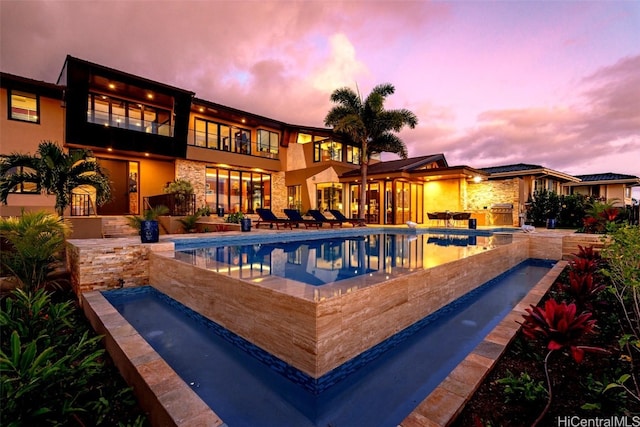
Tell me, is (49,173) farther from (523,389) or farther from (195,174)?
(523,389)

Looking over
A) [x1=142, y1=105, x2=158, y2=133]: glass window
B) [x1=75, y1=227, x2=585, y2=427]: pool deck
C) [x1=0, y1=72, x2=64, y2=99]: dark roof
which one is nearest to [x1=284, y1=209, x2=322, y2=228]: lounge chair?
[x1=142, y1=105, x2=158, y2=133]: glass window

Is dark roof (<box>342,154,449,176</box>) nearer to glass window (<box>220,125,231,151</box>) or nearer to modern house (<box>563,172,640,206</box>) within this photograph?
glass window (<box>220,125,231,151</box>)

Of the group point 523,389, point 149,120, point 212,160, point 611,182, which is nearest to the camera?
point 523,389

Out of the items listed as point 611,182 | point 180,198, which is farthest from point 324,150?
point 611,182

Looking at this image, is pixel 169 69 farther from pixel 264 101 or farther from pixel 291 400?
pixel 291 400

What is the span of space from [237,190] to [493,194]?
1653cm

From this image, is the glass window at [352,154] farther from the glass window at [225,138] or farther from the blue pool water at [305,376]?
the blue pool water at [305,376]

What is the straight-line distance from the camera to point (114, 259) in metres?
6.25

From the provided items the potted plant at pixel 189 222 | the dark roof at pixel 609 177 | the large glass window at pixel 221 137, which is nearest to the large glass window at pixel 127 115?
the large glass window at pixel 221 137

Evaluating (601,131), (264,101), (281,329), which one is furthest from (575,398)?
(601,131)

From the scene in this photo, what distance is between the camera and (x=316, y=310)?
9.47 feet

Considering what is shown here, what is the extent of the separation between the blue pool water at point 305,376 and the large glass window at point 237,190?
1437 cm

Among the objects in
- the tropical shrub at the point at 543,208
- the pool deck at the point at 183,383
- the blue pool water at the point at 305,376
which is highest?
the tropical shrub at the point at 543,208

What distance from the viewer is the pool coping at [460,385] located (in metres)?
2.08
